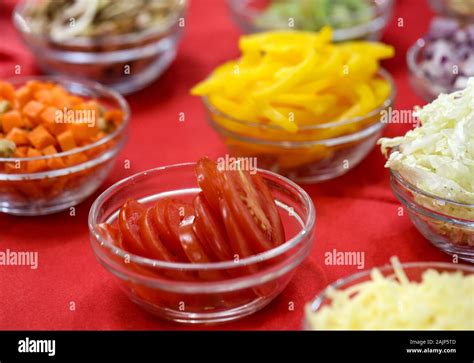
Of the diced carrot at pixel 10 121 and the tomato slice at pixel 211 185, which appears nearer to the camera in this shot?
the tomato slice at pixel 211 185

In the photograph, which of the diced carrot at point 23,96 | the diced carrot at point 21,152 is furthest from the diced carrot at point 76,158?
the diced carrot at point 23,96

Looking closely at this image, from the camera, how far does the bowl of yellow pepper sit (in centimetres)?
198

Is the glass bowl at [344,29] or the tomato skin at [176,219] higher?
the glass bowl at [344,29]

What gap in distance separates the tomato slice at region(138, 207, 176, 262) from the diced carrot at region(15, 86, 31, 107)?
2.24 feet

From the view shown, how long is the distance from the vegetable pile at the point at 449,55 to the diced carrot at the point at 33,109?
1131 mm

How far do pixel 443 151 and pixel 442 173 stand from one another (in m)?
0.06

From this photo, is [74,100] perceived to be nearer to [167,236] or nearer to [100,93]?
[100,93]

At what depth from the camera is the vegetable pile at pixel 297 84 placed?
198 cm

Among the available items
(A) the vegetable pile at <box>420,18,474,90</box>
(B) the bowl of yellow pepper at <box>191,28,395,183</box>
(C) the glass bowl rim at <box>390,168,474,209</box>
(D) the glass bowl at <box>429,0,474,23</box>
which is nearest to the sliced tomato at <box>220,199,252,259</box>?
(C) the glass bowl rim at <box>390,168,474,209</box>

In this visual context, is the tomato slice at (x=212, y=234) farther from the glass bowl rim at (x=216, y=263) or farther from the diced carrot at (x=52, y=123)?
the diced carrot at (x=52, y=123)

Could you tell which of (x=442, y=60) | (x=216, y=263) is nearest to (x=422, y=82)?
(x=442, y=60)
